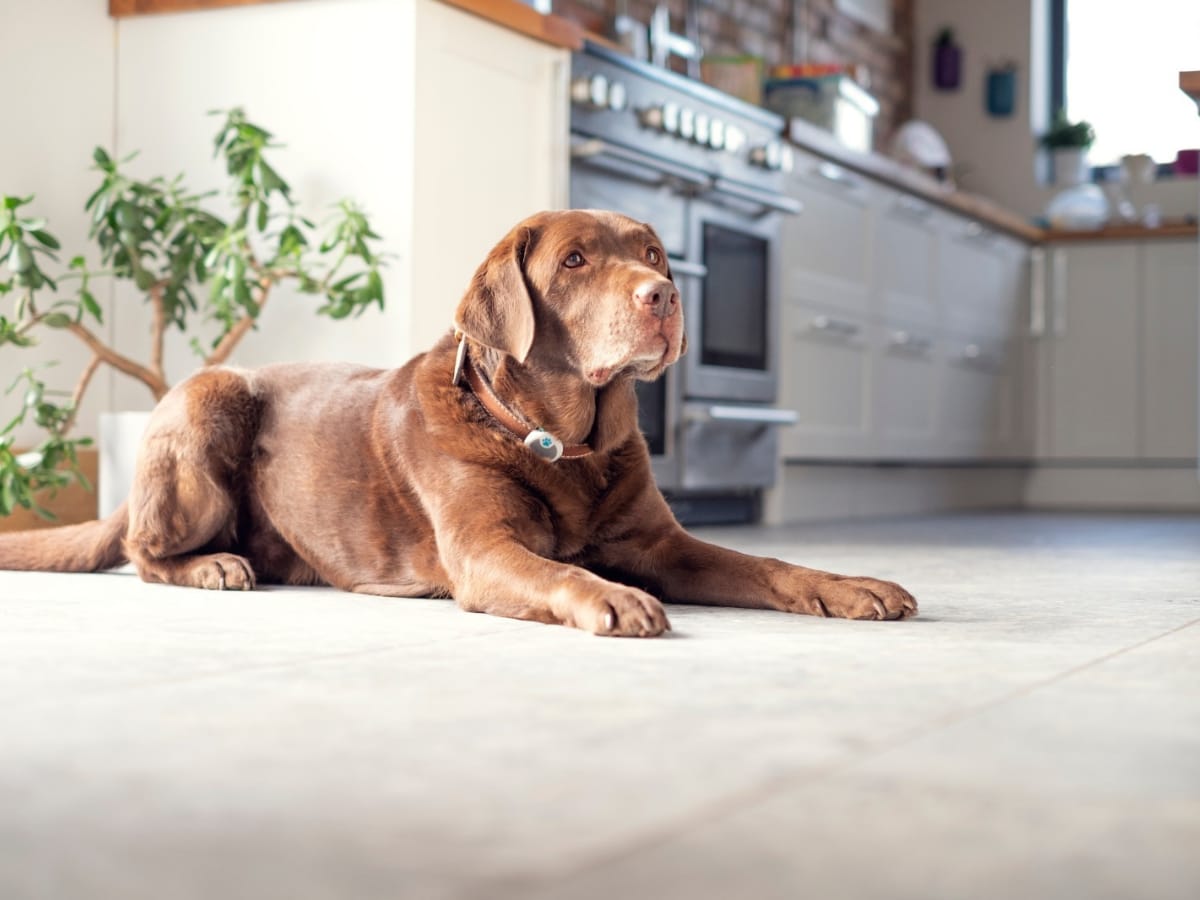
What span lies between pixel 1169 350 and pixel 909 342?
1731 mm

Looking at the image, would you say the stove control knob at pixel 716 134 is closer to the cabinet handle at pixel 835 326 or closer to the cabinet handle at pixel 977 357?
the cabinet handle at pixel 835 326

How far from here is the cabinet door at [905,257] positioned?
5496 mm

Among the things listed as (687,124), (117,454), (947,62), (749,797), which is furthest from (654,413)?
(947,62)

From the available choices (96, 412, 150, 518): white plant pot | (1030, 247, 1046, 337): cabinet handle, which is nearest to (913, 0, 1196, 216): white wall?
(1030, 247, 1046, 337): cabinet handle

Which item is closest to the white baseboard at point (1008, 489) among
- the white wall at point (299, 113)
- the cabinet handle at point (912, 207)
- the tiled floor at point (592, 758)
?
the cabinet handle at point (912, 207)

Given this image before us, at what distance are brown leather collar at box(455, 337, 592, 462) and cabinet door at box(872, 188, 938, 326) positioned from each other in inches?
138

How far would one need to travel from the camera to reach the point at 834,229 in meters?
5.15

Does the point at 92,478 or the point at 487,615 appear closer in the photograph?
the point at 487,615

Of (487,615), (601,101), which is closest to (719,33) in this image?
(601,101)

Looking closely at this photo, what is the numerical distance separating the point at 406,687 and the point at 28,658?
466mm

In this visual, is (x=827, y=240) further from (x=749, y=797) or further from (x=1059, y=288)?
(x=749, y=797)

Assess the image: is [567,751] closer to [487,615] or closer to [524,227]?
[487,615]

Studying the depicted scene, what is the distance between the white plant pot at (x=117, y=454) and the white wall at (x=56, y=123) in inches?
13.5

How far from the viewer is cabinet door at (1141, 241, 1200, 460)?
6664 millimetres
